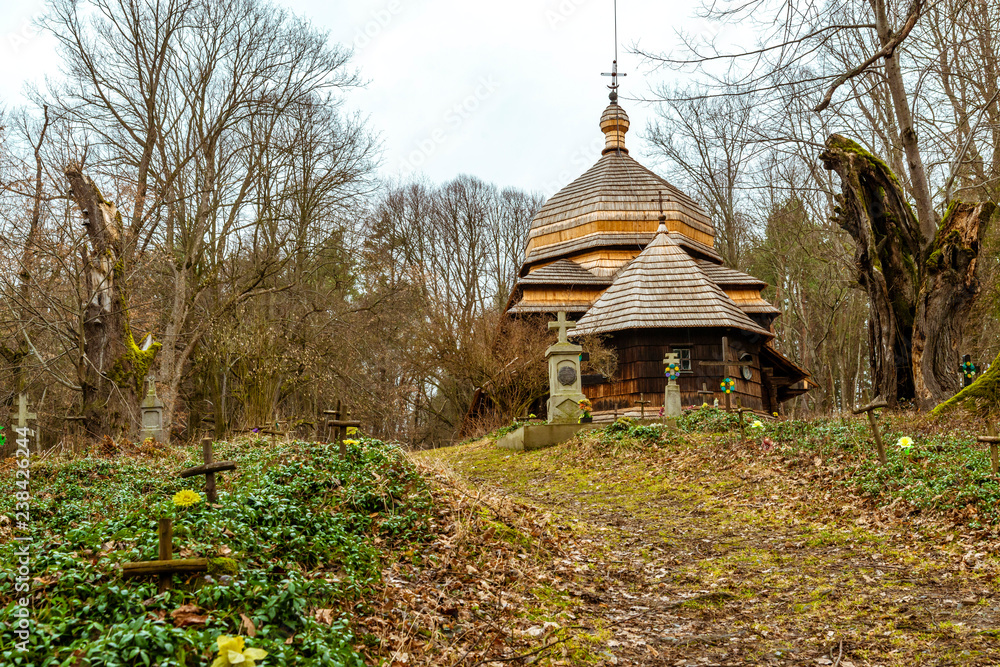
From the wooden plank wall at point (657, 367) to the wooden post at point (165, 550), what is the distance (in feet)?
53.5

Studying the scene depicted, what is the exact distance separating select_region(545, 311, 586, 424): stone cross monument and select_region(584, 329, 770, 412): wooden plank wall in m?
4.05

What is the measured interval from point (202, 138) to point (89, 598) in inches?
635

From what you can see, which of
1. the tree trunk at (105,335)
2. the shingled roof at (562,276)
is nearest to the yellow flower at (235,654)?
the tree trunk at (105,335)

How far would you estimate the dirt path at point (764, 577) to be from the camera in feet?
15.3

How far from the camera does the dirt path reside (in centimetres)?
467

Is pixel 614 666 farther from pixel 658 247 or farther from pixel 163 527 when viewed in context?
pixel 658 247

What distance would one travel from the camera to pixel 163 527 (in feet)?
13.4

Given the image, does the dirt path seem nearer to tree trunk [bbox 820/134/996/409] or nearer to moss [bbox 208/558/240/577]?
moss [bbox 208/558/240/577]

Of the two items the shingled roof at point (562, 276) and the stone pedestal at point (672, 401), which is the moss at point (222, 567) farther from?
the shingled roof at point (562, 276)

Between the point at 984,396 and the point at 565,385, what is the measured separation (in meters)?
7.80

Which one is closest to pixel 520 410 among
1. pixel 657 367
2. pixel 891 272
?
pixel 657 367

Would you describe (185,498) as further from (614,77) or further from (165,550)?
(614,77)

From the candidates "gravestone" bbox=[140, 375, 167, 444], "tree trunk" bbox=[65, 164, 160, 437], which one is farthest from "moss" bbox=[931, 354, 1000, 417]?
"tree trunk" bbox=[65, 164, 160, 437]

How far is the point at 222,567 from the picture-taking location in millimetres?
4441
